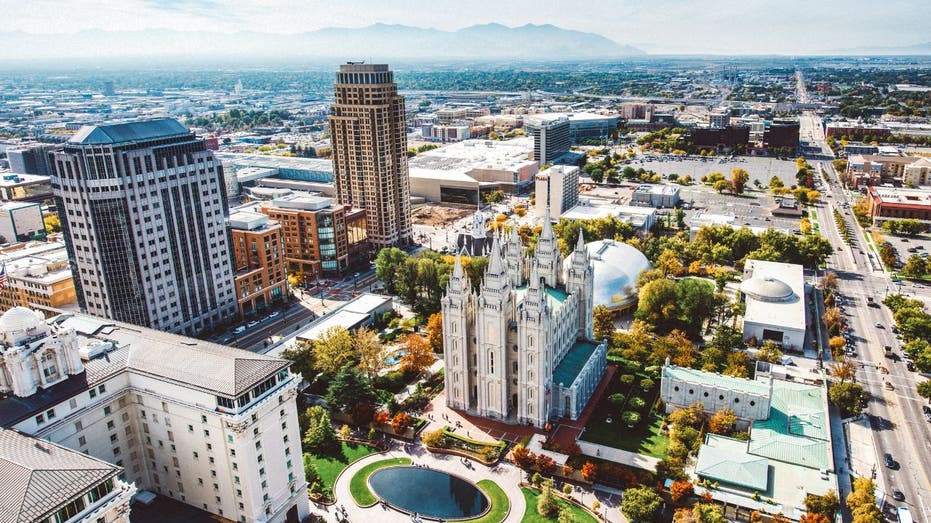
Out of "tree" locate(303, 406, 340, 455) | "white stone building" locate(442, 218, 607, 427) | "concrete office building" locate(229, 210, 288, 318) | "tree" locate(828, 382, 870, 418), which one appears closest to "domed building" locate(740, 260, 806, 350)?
"tree" locate(828, 382, 870, 418)

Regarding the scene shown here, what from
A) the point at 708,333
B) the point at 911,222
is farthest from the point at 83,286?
the point at 911,222

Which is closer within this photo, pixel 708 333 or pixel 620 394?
pixel 620 394

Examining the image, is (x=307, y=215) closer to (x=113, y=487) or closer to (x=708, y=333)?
(x=708, y=333)

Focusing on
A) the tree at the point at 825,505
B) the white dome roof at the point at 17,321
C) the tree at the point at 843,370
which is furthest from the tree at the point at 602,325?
the white dome roof at the point at 17,321

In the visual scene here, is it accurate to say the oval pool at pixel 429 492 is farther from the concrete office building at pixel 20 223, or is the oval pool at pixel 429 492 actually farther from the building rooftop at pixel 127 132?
the concrete office building at pixel 20 223

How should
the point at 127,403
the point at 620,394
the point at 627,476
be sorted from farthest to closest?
the point at 620,394 → the point at 627,476 → the point at 127,403

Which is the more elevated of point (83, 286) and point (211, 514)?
point (83, 286)

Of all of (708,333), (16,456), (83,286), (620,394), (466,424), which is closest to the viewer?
(16,456)
